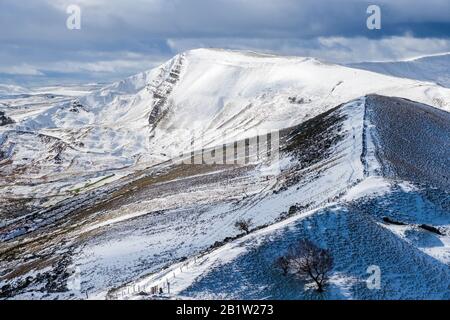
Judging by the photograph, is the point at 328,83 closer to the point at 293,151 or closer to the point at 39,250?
the point at 293,151

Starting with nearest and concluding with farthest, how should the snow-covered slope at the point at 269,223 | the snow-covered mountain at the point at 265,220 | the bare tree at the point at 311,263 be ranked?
the bare tree at the point at 311,263 → the snow-covered slope at the point at 269,223 → the snow-covered mountain at the point at 265,220

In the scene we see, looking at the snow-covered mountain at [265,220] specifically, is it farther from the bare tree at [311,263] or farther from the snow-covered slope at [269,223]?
the bare tree at [311,263]

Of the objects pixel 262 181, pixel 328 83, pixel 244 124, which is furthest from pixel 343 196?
pixel 328 83

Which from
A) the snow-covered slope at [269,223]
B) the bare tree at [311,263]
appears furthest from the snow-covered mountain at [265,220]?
the bare tree at [311,263]

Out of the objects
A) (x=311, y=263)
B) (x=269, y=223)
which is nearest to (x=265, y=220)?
(x=269, y=223)

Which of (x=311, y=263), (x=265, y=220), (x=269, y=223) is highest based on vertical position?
(x=311, y=263)

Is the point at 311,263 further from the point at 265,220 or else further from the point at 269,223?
the point at 265,220

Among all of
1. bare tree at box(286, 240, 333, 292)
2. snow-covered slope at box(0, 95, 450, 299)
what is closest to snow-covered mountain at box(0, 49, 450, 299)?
snow-covered slope at box(0, 95, 450, 299)

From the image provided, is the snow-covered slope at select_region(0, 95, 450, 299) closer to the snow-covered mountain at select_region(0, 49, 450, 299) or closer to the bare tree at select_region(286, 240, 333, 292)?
the snow-covered mountain at select_region(0, 49, 450, 299)
